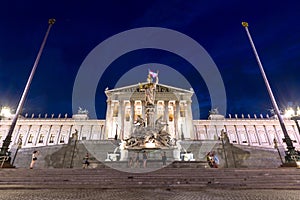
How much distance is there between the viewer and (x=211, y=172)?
27.3 ft

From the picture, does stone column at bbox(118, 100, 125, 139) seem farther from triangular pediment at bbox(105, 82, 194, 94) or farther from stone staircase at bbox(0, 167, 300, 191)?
stone staircase at bbox(0, 167, 300, 191)

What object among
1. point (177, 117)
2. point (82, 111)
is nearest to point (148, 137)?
point (177, 117)

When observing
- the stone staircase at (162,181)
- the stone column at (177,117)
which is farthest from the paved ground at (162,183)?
the stone column at (177,117)

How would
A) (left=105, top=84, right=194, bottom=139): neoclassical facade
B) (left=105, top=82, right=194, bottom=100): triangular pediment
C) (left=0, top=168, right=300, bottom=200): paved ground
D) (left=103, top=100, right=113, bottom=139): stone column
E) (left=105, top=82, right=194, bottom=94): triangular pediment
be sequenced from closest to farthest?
(left=0, top=168, right=300, bottom=200): paved ground, (left=103, top=100, right=113, bottom=139): stone column, (left=105, top=84, right=194, bottom=139): neoclassical facade, (left=105, top=82, right=194, bottom=100): triangular pediment, (left=105, top=82, right=194, bottom=94): triangular pediment

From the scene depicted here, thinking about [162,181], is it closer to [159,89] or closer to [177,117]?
[177,117]

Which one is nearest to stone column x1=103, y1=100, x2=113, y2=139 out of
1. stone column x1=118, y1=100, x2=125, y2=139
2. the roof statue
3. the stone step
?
stone column x1=118, y1=100, x2=125, y2=139

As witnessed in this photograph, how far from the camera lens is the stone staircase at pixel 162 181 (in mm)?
6352

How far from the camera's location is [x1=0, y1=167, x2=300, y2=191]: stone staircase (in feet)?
20.8

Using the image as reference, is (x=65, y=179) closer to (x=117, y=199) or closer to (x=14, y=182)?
(x=14, y=182)

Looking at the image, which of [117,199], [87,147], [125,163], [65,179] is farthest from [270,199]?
[87,147]

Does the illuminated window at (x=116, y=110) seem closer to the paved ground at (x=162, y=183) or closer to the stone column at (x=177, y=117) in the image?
the stone column at (x=177, y=117)

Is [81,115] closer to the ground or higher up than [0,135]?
higher up

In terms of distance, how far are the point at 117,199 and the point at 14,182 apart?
16.5 ft

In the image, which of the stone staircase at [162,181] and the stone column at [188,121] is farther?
the stone column at [188,121]
